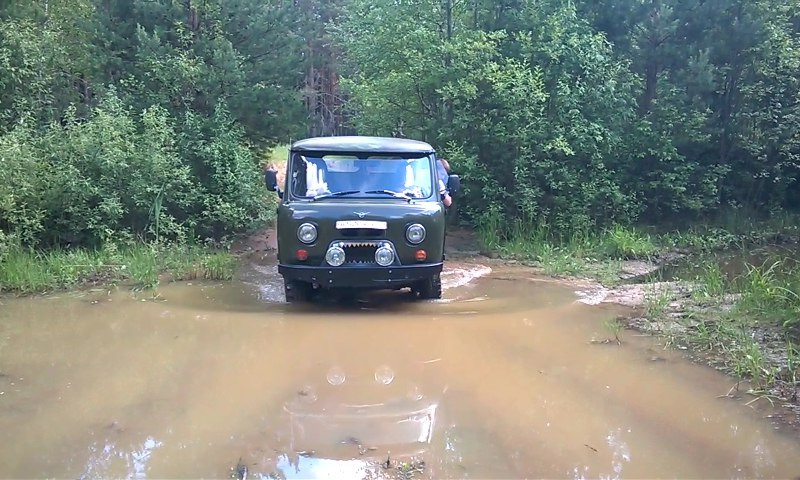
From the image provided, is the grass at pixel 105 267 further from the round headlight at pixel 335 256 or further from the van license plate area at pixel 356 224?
the van license plate area at pixel 356 224

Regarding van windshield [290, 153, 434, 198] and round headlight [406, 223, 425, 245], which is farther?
van windshield [290, 153, 434, 198]

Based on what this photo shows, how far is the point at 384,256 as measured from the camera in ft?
24.8

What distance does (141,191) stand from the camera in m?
11.0

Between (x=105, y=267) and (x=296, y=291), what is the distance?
3.01 m

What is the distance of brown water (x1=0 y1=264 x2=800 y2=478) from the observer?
13.7 feet

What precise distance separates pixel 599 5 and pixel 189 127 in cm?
802

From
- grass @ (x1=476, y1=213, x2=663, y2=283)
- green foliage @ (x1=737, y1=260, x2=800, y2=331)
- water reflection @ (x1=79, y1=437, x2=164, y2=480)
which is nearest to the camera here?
water reflection @ (x1=79, y1=437, x2=164, y2=480)

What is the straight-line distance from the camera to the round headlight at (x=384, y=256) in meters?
7.55

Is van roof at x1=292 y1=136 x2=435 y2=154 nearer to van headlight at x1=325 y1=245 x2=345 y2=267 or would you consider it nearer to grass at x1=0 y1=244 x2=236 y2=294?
van headlight at x1=325 y1=245 x2=345 y2=267

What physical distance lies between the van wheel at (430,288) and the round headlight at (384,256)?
0.77m

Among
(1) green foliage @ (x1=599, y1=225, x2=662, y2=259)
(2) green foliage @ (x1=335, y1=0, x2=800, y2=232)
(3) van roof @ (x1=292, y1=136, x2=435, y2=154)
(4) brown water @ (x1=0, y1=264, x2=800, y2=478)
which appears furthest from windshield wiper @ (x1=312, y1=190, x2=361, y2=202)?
(1) green foliage @ (x1=599, y1=225, x2=662, y2=259)

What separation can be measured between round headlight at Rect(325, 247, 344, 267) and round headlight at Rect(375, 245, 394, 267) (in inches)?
14.6

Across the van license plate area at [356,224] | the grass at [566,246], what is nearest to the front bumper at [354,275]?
the van license plate area at [356,224]

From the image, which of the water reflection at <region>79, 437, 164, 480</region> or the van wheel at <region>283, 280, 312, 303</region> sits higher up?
the water reflection at <region>79, 437, 164, 480</region>
